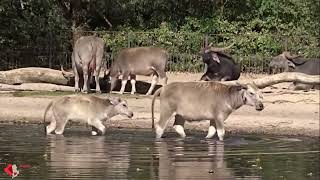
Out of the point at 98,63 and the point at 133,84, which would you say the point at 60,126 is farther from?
the point at 133,84

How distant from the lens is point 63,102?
18844mm

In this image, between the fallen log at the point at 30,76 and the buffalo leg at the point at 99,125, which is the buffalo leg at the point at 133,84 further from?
→ the buffalo leg at the point at 99,125

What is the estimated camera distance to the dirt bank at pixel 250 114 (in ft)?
68.5

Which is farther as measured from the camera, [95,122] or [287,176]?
[95,122]

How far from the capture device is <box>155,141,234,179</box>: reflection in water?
12844 mm

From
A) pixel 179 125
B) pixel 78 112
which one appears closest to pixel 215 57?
pixel 179 125

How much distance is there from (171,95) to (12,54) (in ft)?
62.8

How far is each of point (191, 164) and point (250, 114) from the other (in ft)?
27.3

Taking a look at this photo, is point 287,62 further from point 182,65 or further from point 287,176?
point 287,176

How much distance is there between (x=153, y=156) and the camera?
15.1 meters

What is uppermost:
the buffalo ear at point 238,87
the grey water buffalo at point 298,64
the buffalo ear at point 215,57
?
the buffalo ear at point 238,87

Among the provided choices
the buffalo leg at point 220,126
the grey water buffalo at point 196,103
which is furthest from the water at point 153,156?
the grey water buffalo at point 196,103

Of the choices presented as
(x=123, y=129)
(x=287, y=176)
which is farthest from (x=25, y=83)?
(x=287, y=176)

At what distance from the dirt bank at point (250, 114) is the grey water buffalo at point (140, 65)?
2837 millimetres
